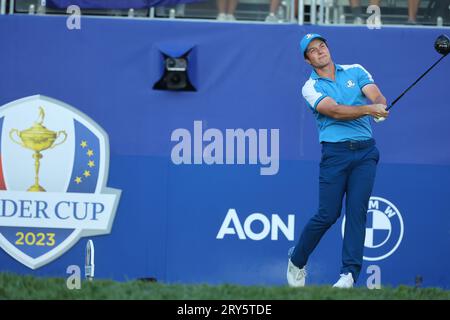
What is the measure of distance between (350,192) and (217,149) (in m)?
1.66

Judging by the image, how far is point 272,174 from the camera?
8.82 metres

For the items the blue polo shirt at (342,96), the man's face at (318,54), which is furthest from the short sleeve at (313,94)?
the man's face at (318,54)

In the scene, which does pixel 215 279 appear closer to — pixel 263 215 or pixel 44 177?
pixel 263 215

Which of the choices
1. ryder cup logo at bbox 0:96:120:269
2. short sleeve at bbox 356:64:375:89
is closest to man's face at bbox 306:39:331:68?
short sleeve at bbox 356:64:375:89

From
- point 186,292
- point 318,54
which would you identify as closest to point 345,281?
point 186,292

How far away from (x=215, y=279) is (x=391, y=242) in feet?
4.88

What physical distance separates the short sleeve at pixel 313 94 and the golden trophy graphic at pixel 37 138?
227 cm

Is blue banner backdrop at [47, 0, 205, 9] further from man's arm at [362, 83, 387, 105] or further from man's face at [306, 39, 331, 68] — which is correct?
man's arm at [362, 83, 387, 105]

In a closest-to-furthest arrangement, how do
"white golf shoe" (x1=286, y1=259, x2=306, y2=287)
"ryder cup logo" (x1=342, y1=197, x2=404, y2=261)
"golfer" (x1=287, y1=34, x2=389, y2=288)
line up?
"golfer" (x1=287, y1=34, x2=389, y2=288), "white golf shoe" (x1=286, y1=259, x2=306, y2=287), "ryder cup logo" (x1=342, y1=197, x2=404, y2=261)

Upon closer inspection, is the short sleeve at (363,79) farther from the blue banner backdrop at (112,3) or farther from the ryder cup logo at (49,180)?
the ryder cup logo at (49,180)

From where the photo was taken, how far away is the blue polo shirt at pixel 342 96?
24.5 feet

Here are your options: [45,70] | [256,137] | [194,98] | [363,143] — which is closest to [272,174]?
[256,137]

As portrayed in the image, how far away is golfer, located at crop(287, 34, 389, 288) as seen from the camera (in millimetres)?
7387

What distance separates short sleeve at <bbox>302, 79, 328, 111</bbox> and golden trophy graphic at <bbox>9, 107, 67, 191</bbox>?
2270mm
